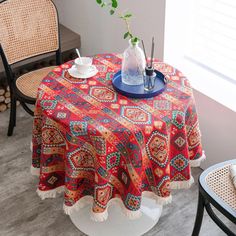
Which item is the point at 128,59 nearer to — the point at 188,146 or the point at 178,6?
the point at 188,146

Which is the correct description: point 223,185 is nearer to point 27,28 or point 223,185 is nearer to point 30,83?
point 30,83

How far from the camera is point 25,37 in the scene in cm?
273

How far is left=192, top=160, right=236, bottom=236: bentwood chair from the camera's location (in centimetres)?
172

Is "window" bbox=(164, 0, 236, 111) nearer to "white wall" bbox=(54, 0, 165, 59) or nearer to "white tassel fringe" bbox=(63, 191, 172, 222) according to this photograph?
"white wall" bbox=(54, 0, 165, 59)

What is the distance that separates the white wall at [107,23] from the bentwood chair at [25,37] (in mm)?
407

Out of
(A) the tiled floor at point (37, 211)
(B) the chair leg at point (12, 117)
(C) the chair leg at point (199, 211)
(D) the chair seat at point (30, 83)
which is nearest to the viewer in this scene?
(C) the chair leg at point (199, 211)

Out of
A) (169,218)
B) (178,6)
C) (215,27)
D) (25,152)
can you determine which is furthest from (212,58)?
(25,152)

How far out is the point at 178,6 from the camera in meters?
2.52

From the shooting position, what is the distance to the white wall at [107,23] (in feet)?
8.55

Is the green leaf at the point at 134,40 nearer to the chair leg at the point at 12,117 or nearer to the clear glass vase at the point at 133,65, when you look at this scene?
the clear glass vase at the point at 133,65

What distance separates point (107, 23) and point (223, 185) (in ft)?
5.26

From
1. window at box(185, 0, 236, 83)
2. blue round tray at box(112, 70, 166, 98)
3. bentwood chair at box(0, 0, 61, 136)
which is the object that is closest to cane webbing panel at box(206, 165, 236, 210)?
blue round tray at box(112, 70, 166, 98)

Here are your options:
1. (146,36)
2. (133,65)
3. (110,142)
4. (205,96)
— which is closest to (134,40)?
(133,65)

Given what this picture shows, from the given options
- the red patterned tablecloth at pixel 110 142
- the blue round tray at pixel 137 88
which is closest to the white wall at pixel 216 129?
the red patterned tablecloth at pixel 110 142
